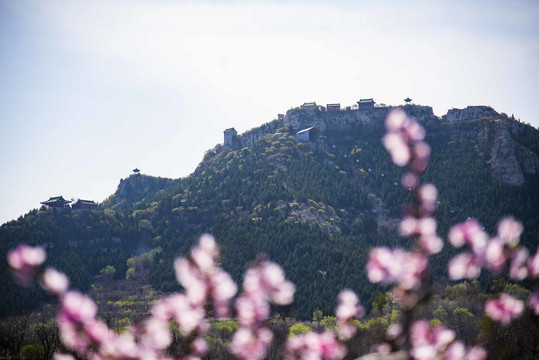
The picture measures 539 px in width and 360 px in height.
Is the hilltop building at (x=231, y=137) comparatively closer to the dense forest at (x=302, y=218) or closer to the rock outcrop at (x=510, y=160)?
the dense forest at (x=302, y=218)

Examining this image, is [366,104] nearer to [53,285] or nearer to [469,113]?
[469,113]

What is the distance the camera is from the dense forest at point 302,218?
9594cm

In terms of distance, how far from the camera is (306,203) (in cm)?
13362

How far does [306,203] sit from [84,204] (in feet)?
211

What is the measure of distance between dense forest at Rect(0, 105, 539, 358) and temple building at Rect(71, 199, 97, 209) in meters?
7.12

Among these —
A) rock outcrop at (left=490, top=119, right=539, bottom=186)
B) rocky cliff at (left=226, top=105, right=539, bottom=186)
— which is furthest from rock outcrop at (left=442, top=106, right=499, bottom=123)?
rock outcrop at (left=490, top=119, right=539, bottom=186)

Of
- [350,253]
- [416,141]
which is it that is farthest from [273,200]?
[416,141]

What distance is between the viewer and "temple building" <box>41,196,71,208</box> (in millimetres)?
141900

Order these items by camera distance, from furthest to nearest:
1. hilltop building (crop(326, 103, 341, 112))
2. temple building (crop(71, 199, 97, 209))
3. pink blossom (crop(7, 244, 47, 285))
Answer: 1. hilltop building (crop(326, 103, 341, 112))
2. temple building (crop(71, 199, 97, 209))
3. pink blossom (crop(7, 244, 47, 285))

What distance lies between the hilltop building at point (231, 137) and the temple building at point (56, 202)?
2418 inches

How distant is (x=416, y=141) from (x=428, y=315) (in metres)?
69.1

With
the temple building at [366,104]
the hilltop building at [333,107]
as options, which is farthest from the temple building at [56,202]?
the temple building at [366,104]

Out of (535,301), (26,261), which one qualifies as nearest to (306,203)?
(535,301)

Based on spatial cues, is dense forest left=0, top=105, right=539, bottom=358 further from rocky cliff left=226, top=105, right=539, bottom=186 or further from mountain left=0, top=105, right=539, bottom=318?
rocky cliff left=226, top=105, right=539, bottom=186
